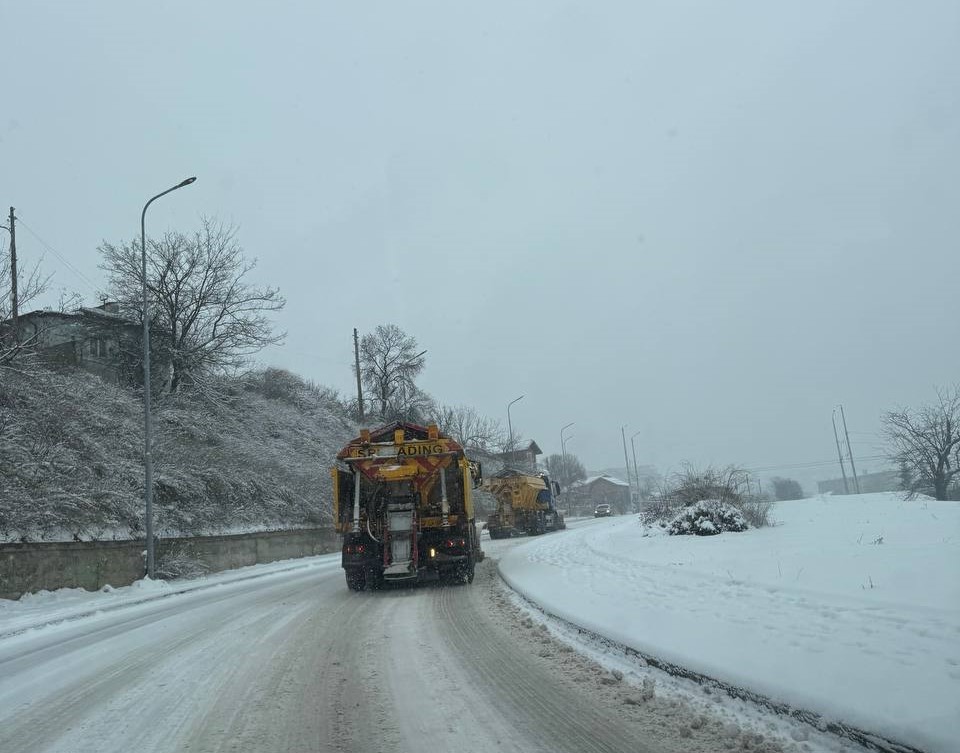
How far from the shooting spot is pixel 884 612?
6859 millimetres

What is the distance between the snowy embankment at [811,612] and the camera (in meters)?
4.88

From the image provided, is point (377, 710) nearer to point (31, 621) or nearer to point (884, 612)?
point (884, 612)

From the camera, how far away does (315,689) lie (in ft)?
21.8

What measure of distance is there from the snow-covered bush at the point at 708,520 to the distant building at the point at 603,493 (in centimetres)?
8372

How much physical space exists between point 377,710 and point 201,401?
31.2m

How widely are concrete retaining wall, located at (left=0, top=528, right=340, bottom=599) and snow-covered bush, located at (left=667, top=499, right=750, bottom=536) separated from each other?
14.3 metres

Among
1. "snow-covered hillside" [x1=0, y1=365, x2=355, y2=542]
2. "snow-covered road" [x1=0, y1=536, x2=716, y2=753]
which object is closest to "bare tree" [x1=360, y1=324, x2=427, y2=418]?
"snow-covered hillside" [x1=0, y1=365, x2=355, y2=542]

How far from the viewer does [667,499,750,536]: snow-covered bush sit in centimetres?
1811

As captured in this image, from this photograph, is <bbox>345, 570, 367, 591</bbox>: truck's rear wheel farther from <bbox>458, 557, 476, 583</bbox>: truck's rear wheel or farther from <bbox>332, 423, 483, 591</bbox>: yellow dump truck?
<bbox>458, 557, 476, 583</bbox>: truck's rear wheel

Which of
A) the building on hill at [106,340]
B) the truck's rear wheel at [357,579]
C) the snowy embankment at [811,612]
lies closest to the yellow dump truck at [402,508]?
the truck's rear wheel at [357,579]

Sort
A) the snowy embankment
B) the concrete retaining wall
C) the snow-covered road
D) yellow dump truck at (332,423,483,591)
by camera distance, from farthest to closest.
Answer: the concrete retaining wall
yellow dump truck at (332,423,483,591)
the snow-covered road
the snowy embankment

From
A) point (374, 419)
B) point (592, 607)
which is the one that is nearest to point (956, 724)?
point (592, 607)

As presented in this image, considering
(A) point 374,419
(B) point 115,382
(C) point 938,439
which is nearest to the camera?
(C) point 938,439

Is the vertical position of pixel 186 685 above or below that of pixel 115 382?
below
